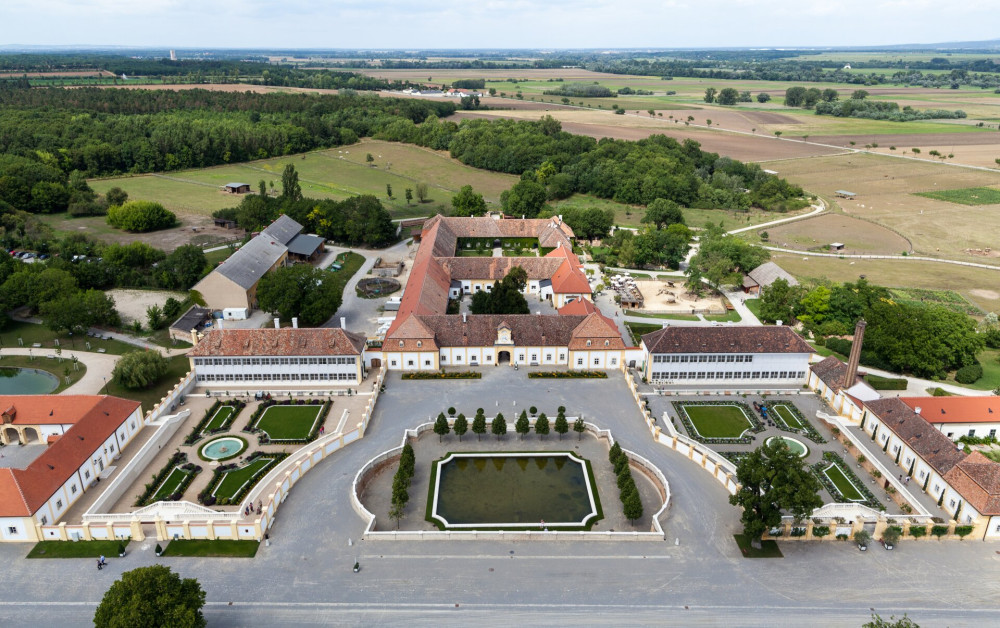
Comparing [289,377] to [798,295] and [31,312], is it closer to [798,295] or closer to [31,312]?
[31,312]

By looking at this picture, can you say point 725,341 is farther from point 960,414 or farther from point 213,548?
point 213,548

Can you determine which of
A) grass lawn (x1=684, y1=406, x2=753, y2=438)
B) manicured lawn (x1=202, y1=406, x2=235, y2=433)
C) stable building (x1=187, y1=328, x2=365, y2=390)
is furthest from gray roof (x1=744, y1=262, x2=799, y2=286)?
manicured lawn (x1=202, y1=406, x2=235, y2=433)

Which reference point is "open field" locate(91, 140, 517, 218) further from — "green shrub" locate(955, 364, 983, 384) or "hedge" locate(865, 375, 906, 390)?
"green shrub" locate(955, 364, 983, 384)

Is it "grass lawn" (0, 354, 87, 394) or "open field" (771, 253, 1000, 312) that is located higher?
"open field" (771, 253, 1000, 312)

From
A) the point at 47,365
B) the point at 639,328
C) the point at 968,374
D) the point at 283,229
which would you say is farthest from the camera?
the point at 283,229

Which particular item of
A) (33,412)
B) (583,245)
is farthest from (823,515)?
(583,245)

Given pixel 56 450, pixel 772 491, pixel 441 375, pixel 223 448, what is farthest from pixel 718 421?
pixel 56 450

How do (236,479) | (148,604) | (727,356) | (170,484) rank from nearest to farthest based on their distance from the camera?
1. (148,604)
2. (170,484)
3. (236,479)
4. (727,356)
